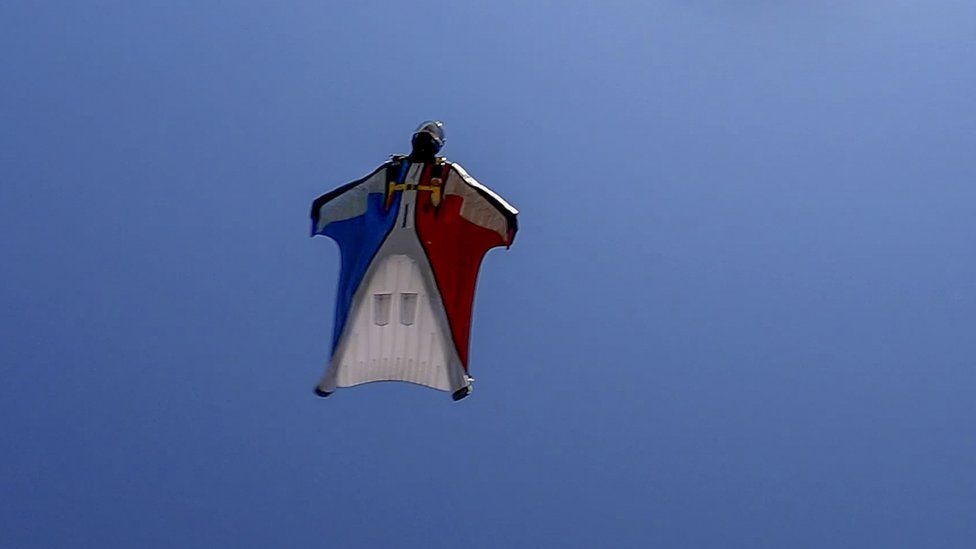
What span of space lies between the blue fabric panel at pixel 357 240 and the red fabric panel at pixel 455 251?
0.37m

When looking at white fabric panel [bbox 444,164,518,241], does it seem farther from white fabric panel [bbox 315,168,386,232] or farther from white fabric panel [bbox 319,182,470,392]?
white fabric panel [bbox 315,168,386,232]

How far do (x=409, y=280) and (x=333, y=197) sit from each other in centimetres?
115

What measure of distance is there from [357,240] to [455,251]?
1012mm

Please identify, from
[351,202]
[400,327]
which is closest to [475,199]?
[351,202]

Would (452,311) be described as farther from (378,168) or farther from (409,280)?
(378,168)

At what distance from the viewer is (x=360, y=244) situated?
1101cm

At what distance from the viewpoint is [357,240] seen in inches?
434

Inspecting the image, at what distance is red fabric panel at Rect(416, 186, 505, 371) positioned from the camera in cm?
1088

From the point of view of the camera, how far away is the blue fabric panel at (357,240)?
10.9 m

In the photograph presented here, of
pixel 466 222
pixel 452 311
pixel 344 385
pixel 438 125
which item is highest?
pixel 438 125

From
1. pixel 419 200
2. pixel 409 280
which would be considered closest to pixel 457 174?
→ pixel 419 200

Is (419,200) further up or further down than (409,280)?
further up

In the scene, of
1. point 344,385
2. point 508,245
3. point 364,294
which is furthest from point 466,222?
point 344,385

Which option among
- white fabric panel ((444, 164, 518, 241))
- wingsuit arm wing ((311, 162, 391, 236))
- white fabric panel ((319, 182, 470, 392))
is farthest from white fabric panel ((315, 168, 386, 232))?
white fabric panel ((444, 164, 518, 241))
